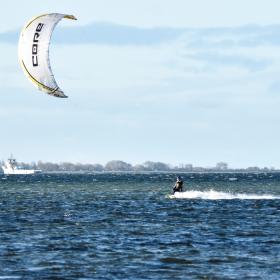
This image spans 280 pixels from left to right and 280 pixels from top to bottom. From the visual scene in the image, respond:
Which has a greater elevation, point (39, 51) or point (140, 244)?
point (39, 51)

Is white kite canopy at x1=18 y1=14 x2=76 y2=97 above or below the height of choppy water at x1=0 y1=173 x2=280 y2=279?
above

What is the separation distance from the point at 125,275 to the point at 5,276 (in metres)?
4.42

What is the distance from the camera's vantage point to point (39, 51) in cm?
6272

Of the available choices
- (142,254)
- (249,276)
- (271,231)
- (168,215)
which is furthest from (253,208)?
(249,276)

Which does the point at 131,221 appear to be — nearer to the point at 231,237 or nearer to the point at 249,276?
the point at 231,237

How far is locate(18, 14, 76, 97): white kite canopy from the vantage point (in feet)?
205

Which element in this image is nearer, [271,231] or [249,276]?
[249,276]

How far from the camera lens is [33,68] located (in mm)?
62719

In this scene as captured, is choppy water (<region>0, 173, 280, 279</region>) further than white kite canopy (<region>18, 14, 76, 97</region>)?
No

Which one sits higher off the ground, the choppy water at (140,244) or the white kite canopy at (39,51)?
the white kite canopy at (39,51)

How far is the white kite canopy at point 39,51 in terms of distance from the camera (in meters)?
62.5

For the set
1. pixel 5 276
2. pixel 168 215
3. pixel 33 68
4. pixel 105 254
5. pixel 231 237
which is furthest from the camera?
pixel 168 215

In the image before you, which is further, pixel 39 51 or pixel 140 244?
pixel 39 51

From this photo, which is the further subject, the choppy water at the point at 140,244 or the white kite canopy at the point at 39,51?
the white kite canopy at the point at 39,51
